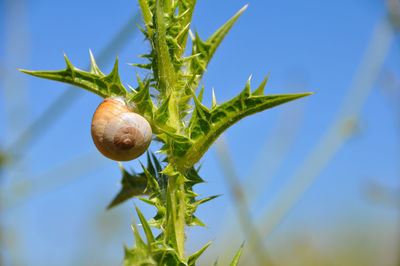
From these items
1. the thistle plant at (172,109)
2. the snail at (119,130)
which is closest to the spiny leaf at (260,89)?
the thistle plant at (172,109)

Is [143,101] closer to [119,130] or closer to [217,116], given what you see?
[119,130]

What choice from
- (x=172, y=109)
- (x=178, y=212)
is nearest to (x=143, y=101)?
(x=172, y=109)

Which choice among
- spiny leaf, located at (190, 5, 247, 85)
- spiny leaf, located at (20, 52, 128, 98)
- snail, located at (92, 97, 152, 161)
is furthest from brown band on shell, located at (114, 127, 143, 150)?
spiny leaf, located at (190, 5, 247, 85)

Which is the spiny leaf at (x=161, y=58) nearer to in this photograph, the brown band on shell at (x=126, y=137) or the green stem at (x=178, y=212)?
the brown band on shell at (x=126, y=137)

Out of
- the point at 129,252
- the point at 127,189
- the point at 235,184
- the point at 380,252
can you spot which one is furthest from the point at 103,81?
the point at 380,252

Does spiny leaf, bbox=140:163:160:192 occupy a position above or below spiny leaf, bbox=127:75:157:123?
below

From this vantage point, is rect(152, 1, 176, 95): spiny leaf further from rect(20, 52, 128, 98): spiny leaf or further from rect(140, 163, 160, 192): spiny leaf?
rect(140, 163, 160, 192): spiny leaf

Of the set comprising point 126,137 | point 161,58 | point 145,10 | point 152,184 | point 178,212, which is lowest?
point 178,212
